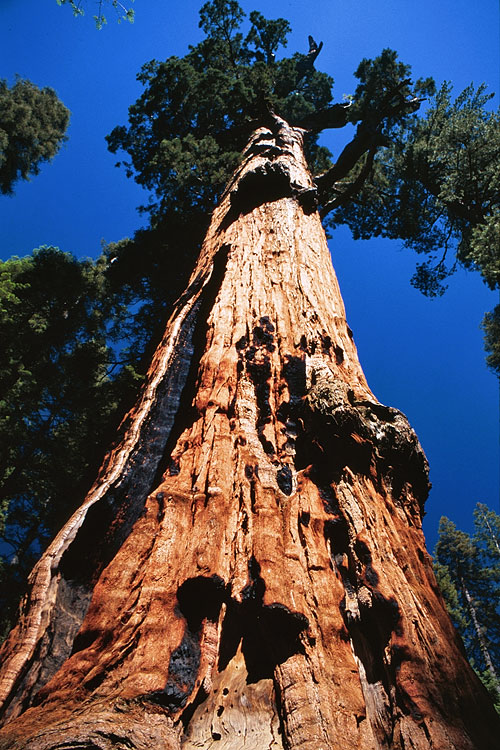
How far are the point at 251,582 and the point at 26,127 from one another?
1675 cm

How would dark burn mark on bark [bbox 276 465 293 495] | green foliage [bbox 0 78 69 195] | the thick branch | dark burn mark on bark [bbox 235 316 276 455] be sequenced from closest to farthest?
dark burn mark on bark [bbox 276 465 293 495]
dark burn mark on bark [bbox 235 316 276 455]
the thick branch
green foliage [bbox 0 78 69 195]

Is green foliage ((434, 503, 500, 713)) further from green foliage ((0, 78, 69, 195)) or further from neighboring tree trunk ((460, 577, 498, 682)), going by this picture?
green foliage ((0, 78, 69, 195))

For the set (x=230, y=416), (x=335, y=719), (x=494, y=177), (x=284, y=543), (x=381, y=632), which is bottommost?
(x=335, y=719)

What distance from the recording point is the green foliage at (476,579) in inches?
603

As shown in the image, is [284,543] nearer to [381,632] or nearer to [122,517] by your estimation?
[381,632]

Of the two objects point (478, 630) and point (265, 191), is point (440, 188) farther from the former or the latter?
point (478, 630)

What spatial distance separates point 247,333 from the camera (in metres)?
2.53

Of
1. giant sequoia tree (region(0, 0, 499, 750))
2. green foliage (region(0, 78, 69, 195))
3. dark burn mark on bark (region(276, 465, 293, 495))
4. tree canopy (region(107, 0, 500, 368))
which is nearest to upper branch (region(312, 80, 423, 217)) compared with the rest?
tree canopy (region(107, 0, 500, 368))

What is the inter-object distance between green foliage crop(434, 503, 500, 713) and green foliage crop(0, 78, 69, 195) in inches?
826

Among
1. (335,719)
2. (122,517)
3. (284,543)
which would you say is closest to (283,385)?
(284,543)

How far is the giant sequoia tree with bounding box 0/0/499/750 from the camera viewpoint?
110 centimetres

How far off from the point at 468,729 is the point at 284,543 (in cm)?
73

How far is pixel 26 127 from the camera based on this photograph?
1315 centimetres

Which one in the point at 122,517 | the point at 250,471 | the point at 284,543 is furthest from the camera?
the point at 122,517
